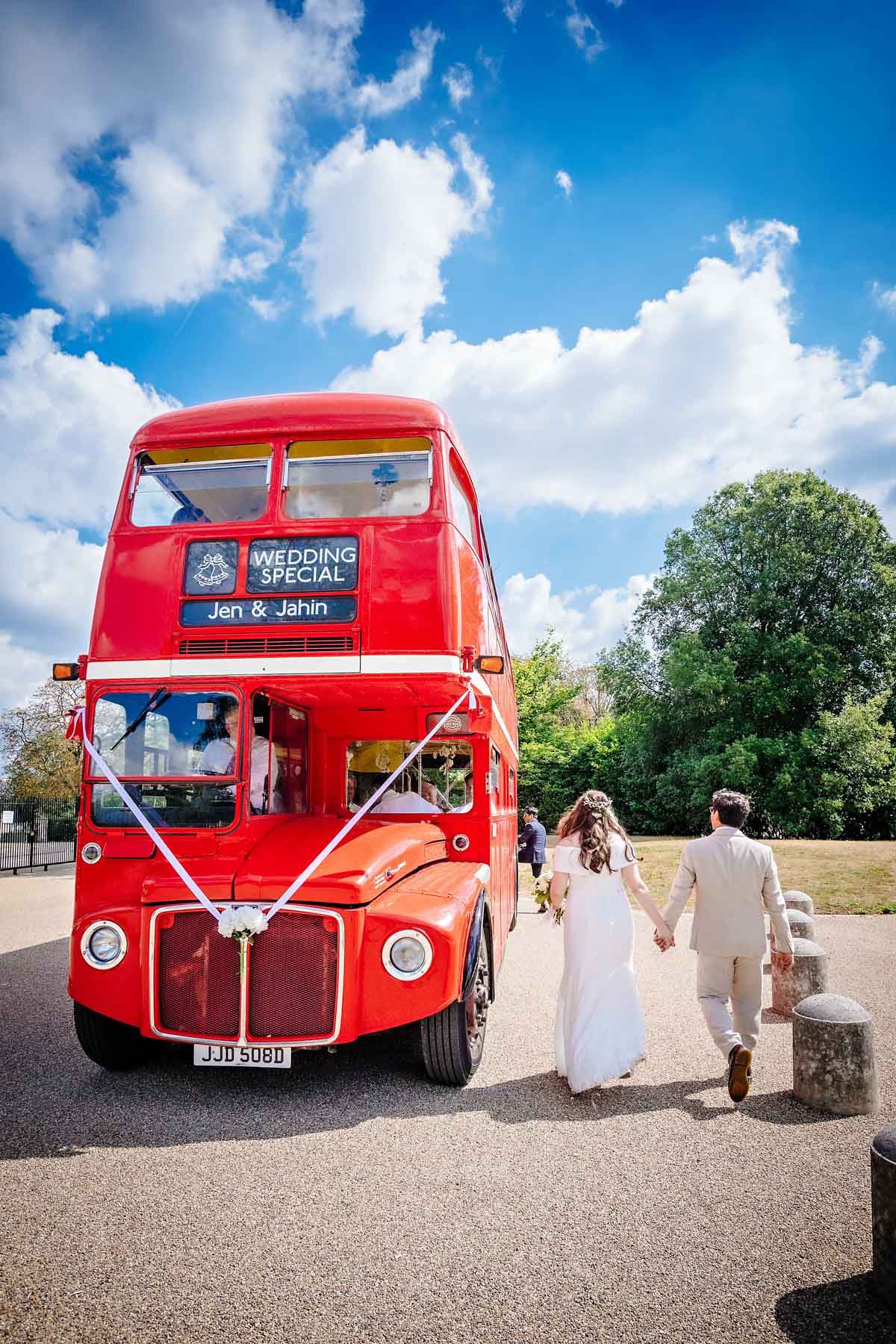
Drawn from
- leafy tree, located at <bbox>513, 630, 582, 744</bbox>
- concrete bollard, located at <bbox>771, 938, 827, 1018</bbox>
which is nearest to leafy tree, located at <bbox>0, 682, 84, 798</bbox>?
leafy tree, located at <bbox>513, 630, 582, 744</bbox>

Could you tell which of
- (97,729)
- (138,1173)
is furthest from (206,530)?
(138,1173)

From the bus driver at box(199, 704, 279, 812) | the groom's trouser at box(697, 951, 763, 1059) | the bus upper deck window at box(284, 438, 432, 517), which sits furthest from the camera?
the bus upper deck window at box(284, 438, 432, 517)

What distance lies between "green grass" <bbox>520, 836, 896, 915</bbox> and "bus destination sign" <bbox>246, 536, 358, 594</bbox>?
1019cm

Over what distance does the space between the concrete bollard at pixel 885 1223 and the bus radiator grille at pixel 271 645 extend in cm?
376

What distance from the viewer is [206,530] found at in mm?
5473

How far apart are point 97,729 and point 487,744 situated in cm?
291

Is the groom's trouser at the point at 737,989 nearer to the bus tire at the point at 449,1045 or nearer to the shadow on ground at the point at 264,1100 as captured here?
the shadow on ground at the point at 264,1100

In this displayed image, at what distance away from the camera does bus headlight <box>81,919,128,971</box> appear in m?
4.73

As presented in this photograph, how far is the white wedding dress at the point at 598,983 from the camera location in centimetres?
483

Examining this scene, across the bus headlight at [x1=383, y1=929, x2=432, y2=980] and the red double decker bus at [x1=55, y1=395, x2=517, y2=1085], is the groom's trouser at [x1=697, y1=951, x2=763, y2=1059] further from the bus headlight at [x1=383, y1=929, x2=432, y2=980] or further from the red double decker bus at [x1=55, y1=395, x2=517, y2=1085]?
the bus headlight at [x1=383, y1=929, x2=432, y2=980]

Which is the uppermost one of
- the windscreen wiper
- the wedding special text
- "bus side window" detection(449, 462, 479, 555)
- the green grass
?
"bus side window" detection(449, 462, 479, 555)

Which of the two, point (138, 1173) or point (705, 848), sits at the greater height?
point (705, 848)

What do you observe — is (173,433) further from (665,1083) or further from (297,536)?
(665,1083)

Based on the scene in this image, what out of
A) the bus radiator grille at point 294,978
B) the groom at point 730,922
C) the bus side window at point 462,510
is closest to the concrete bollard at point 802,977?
the groom at point 730,922
